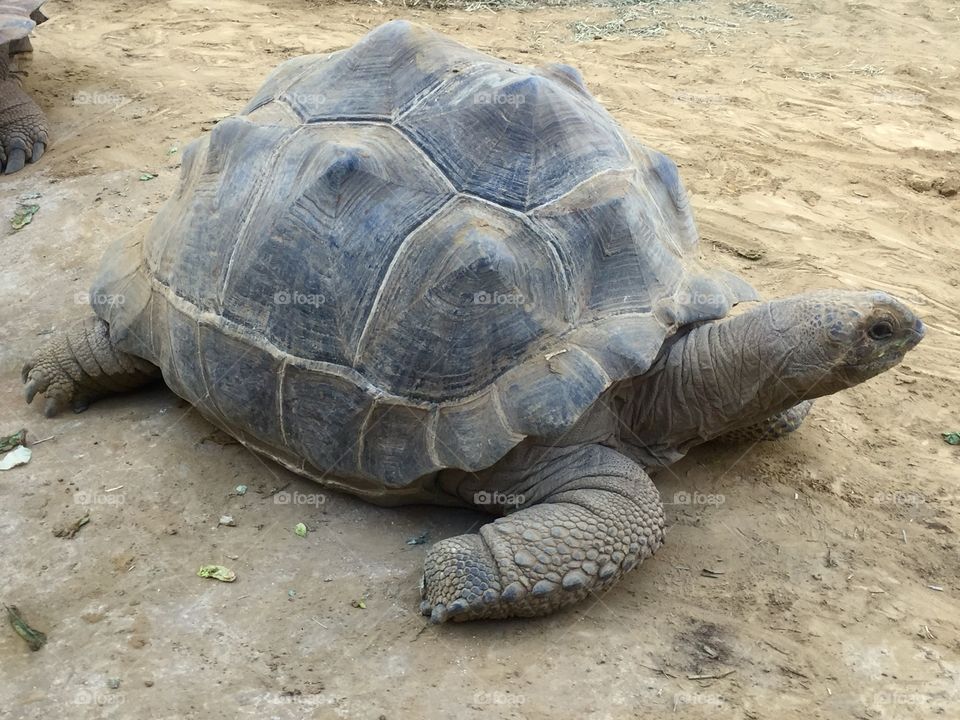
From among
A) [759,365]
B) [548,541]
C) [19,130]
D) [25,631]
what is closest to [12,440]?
[25,631]

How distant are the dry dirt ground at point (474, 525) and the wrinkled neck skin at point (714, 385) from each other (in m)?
0.31

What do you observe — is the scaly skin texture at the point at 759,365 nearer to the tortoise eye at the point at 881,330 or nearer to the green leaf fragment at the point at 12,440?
the tortoise eye at the point at 881,330

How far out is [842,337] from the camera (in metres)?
3.16

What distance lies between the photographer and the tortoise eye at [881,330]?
3.14 meters

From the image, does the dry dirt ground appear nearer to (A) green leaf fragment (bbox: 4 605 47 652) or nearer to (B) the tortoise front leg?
(A) green leaf fragment (bbox: 4 605 47 652)

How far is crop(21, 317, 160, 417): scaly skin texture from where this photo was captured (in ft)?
13.3

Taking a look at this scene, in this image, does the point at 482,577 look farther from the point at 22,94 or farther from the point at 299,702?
the point at 22,94

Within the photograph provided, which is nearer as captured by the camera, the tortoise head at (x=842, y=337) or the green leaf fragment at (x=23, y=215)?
the tortoise head at (x=842, y=337)

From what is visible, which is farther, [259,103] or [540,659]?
[259,103]

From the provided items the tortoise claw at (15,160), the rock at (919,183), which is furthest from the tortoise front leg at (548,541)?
the tortoise claw at (15,160)

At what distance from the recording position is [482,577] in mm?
2932

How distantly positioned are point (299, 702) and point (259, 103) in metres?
2.49

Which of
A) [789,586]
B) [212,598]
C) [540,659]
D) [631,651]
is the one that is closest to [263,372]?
[212,598]

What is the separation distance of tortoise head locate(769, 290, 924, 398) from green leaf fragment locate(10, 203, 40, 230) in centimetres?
462
